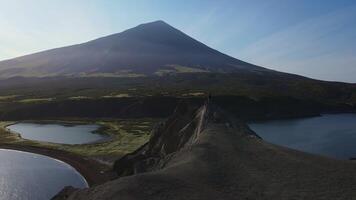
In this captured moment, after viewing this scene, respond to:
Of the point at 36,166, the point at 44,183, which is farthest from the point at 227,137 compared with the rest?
the point at 36,166

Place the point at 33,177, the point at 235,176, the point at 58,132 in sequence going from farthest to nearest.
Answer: the point at 58,132 → the point at 33,177 → the point at 235,176

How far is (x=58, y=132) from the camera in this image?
12800cm

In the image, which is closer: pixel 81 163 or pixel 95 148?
pixel 81 163

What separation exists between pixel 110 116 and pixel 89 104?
12916 millimetres

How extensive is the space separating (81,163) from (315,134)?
67.9 m

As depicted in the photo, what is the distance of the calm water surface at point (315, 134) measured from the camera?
9706 centimetres

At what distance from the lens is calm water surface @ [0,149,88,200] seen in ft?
208

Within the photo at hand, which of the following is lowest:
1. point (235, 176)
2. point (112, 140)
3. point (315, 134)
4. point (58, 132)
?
point (58, 132)

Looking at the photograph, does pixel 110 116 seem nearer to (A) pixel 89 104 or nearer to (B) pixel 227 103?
(A) pixel 89 104

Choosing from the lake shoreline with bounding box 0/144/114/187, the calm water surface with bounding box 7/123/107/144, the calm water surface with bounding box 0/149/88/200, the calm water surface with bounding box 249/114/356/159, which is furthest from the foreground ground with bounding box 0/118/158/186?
the calm water surface with bounding box 249/114/356/159

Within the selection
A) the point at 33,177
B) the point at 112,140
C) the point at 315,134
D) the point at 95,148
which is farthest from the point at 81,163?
the point at 315,134

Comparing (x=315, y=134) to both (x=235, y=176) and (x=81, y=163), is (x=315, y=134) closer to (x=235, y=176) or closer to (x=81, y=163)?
(x=81, y=163)

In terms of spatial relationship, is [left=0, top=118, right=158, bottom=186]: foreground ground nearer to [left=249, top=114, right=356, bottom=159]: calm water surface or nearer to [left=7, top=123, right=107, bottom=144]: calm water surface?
[left=7, top=123, right=107, bottom=144]: calm water surface

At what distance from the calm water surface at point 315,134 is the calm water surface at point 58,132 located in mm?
45901
